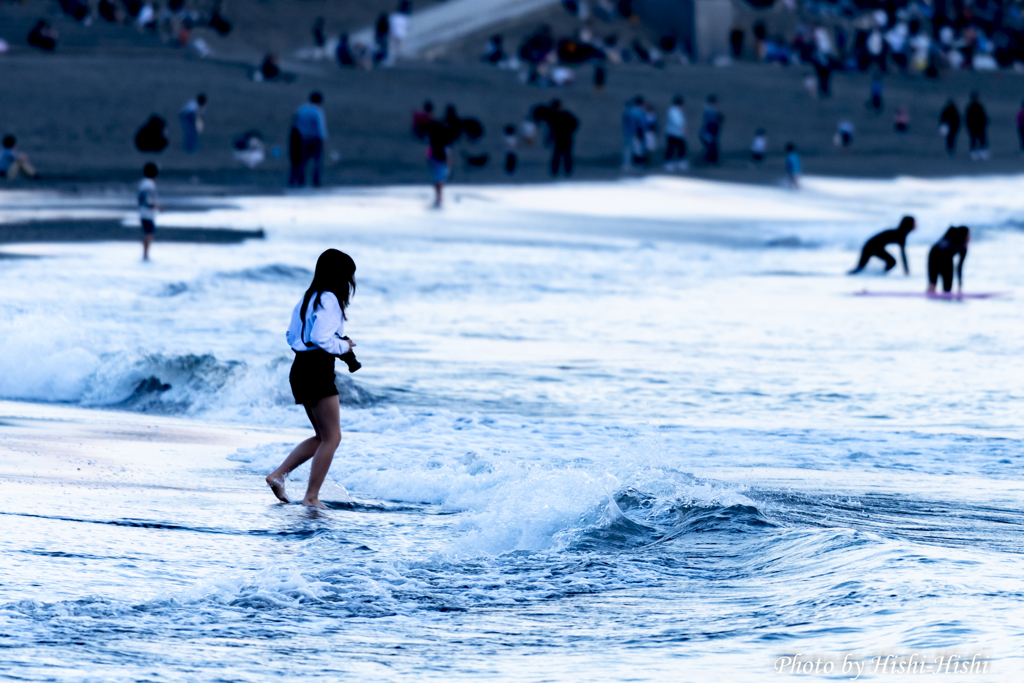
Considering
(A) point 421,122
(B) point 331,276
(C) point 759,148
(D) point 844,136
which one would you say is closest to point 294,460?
(B) point 331,276

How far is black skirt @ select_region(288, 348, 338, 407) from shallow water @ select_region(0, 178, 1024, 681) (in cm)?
58

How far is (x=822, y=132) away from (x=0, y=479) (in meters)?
45.6

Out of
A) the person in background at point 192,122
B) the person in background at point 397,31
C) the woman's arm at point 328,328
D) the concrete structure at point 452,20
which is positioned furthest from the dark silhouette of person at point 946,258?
the concrete structure at point 452,20

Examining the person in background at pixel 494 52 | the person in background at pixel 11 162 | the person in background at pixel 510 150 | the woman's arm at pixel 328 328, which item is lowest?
the woman's arm at pixel 328 328

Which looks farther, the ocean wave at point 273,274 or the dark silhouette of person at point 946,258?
the dark silhouette of person at point 946,258

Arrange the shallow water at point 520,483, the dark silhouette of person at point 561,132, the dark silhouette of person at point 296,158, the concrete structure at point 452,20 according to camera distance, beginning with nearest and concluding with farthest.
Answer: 1. the shallow water at point 520,483
2. the dark silhouette of person at point 296,158
3. the dark silhouette of person at point 561,132
4. the concrete structure at point 452,20

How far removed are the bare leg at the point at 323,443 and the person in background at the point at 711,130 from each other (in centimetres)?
3421

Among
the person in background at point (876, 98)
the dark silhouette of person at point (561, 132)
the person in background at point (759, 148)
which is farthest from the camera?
the person in background at point (876, 98)

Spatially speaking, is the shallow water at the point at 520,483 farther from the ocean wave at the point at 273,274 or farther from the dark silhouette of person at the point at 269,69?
the dark silhouette of person at the point at 269,69

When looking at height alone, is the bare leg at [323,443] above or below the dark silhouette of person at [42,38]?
below

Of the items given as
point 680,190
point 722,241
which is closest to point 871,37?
point 680,190

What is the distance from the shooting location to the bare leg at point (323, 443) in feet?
25.0

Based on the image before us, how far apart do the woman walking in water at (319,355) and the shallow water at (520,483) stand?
254mm

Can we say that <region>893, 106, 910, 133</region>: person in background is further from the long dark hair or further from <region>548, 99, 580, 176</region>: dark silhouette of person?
the long dark hair
